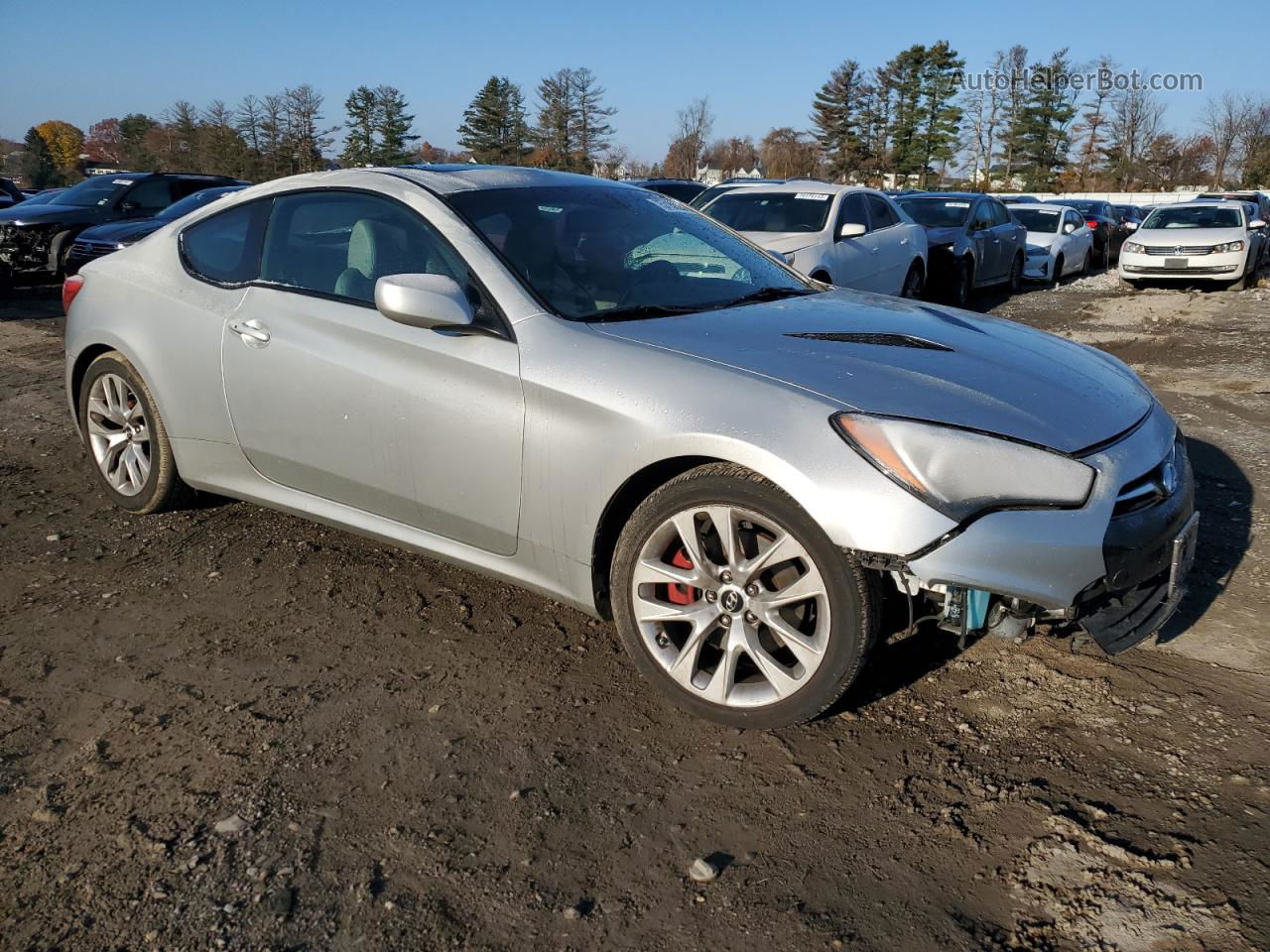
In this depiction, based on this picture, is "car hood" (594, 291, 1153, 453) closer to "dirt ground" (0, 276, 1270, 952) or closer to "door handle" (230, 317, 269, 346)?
"dirt ground" (0, 276, 1270, 952)

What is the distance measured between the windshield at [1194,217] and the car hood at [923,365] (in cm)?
1545

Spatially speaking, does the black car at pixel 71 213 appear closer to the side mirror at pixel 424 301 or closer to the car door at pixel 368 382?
the car door at pixel 368 382

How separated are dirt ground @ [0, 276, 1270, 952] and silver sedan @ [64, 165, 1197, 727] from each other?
0.31m

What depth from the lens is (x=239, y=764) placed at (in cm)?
276

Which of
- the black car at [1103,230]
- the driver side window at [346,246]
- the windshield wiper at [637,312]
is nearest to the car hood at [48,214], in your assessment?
the driver side window at [346,246]

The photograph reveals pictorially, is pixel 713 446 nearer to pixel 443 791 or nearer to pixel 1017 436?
pixel 1017 436

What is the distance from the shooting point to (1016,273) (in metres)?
15.9

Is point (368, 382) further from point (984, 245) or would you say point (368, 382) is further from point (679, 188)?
point (679, 188)

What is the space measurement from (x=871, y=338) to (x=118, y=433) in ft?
11.0

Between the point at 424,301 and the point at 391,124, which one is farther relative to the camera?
the point at 391,124

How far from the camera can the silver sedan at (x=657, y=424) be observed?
2688 millimetres

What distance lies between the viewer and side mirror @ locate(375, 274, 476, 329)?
3160 millimetres

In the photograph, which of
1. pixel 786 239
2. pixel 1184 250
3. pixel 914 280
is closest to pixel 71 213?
pixel 786 239

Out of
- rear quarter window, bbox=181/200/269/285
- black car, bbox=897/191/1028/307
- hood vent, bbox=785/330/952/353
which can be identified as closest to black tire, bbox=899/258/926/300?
black car, bbox=897/191/1028/307
